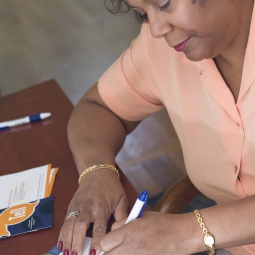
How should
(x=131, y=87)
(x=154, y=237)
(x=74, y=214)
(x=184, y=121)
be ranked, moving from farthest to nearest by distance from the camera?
(x=131, y=87), (x=184, y=121), (x=74, y=214), (x=154, y=237)

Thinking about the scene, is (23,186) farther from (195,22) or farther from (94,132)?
(195,22)

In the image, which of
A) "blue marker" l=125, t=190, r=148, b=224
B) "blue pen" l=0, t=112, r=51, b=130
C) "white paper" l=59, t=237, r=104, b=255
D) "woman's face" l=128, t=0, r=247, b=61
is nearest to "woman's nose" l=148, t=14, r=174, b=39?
"woman's face" l=128, t=0, r=247, b=61

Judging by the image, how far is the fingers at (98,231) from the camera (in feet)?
3.51

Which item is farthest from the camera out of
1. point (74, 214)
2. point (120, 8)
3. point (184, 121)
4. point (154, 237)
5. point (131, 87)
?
point (131, 87)

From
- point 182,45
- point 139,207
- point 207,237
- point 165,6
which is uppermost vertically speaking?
point 165,6

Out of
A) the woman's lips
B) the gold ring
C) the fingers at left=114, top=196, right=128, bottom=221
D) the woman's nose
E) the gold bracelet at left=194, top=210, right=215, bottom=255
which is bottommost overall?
the gold bracelet at left=194, top=210, right=215, bottom=255

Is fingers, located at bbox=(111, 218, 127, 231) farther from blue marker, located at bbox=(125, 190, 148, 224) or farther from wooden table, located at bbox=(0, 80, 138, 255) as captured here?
wooden table, located at bbox=(0, 80, 138, 255)

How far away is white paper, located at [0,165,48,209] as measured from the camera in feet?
4.21

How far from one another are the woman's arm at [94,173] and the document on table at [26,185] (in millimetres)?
92

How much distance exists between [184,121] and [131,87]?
23 centimetres

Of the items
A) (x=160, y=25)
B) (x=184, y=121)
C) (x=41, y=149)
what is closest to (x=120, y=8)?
(x=160, y=25)

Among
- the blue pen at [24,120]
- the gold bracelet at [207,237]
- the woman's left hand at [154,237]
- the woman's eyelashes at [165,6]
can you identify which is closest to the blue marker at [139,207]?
the woman's left hand at [154,237]

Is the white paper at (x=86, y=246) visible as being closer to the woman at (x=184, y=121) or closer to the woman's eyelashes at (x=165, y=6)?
the woman at (x=184, y=121)

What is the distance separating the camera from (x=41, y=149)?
4.85 feet
